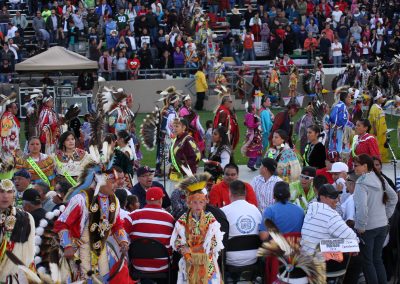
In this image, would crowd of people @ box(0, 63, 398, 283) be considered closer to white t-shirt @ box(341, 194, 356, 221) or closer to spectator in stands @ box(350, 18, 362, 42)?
white t-shirt @ box(341, 194, 356, 221)

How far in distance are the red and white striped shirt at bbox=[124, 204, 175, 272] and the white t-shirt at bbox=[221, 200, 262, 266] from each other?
0.51 meters

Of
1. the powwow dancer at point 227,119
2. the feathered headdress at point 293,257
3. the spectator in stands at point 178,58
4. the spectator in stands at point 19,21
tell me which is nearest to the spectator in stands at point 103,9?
the spectator in stands at point 19,21

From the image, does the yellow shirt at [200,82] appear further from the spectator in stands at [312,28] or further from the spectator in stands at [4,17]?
the spectator in stands at [4,17]

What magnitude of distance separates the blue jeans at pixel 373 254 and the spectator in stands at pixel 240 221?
A: 107 centimetres

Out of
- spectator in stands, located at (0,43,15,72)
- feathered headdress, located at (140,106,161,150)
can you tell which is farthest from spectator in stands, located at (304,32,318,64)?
feathered headdress, located at (140,106,161,150)

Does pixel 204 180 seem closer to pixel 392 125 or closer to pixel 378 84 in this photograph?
pixel 392 125

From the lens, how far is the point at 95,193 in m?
8.49

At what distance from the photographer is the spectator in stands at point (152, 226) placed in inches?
348

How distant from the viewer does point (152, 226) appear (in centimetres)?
883

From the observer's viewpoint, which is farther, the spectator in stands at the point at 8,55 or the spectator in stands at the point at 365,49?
the spectator in stands at the point at 365,49

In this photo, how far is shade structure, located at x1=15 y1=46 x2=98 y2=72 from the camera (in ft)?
76.4

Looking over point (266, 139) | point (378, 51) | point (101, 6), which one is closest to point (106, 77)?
point (101, 6)

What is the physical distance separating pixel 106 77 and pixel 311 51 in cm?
620

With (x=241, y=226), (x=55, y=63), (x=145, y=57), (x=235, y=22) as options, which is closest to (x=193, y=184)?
(x=241, y=226)
